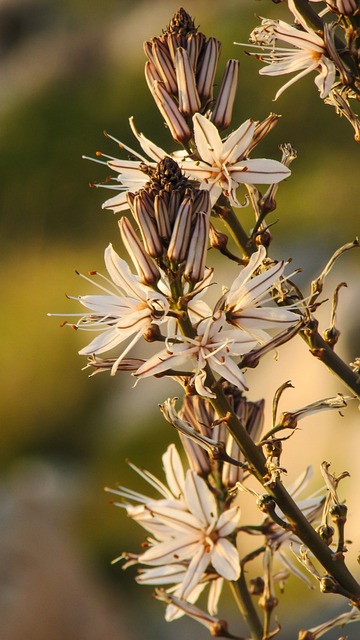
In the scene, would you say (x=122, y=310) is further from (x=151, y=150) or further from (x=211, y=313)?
(x=151, y=150)

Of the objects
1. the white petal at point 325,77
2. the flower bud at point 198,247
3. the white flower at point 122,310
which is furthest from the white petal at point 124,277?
the white petal at point 325,77

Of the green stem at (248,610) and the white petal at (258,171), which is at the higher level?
the white petal at (258,171)

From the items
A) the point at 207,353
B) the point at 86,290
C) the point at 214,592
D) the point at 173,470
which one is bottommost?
the point at 214,592

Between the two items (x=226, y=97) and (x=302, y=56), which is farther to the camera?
(x=302, y=56)

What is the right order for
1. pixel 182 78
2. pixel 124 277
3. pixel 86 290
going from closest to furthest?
pixel 124 277
pixel 182 78
pixel 86 290

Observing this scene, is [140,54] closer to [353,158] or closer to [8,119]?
[8,119]

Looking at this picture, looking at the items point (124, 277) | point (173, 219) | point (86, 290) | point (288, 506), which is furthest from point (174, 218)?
point (86, 290)

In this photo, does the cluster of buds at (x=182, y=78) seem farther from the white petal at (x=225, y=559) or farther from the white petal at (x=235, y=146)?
the white petal at (x=225, y=559)

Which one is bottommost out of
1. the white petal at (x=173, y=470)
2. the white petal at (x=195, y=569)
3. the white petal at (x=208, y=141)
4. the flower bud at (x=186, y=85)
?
the white petal at (x=195, y=569)
